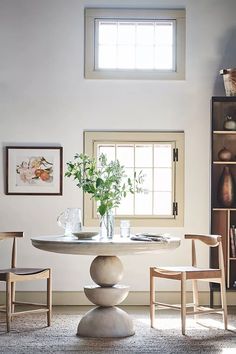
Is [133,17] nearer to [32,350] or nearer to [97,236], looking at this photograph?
[97,236]

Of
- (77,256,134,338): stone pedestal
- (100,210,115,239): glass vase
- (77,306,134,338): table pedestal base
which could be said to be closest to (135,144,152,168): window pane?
(100,210,115,239): glass vase

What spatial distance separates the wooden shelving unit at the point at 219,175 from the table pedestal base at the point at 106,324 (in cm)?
182

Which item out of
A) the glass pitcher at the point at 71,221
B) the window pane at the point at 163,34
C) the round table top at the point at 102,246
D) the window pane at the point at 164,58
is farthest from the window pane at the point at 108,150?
the round table top at the point at 102,246

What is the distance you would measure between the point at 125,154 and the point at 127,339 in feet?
8.42

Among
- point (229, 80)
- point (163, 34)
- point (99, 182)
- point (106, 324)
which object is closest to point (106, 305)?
point (106, 324)

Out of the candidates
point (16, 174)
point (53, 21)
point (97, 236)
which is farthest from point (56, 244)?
point (53, 21)

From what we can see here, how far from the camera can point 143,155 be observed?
7.89 m

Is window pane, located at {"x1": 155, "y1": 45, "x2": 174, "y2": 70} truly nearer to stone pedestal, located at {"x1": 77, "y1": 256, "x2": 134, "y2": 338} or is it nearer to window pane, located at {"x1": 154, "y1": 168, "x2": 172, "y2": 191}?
window pane, located at {"x1": 154, "y1": 168, "x2": 172, "y2": 191}

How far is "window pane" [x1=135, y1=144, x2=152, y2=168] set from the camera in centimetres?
788

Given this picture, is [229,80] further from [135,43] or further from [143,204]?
[143,204]

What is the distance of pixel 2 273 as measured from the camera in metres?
6.19

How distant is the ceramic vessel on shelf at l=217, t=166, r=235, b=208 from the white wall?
0.68 ft

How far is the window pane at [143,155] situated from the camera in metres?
7.88

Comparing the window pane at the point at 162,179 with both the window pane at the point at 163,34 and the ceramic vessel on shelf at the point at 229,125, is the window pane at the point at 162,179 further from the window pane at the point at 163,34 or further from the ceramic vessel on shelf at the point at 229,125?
the window pane at the point at 163,34
